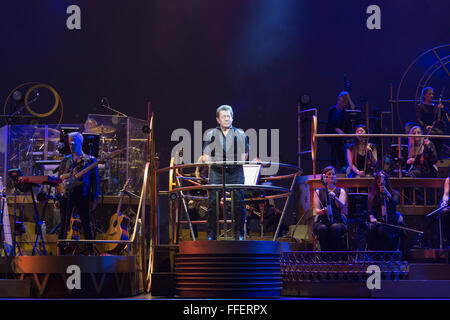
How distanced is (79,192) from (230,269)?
2103mm

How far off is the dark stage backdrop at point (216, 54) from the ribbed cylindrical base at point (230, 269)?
590cm

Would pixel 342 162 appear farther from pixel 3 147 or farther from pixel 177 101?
pixel 3 147

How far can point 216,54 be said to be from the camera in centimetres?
1152

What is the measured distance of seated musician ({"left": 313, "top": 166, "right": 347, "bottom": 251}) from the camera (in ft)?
22.8

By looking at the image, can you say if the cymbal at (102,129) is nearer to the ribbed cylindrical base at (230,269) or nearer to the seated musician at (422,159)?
the seated musician at (422,159)

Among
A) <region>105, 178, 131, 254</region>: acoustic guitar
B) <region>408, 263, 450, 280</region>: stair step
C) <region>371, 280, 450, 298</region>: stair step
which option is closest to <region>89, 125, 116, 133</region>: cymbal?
<region>105, 178, 131, 254</region>: acoustic guitar

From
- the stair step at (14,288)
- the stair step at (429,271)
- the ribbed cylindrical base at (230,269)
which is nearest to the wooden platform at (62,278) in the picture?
the stair step at (14,288)

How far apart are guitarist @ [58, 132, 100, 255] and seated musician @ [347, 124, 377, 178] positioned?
12.4 ft

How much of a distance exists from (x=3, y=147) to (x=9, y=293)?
15.9ft

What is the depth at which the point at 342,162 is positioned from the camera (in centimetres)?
935

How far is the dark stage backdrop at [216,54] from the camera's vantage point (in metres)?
11.3

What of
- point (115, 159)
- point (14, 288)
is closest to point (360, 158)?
point (115, 159)

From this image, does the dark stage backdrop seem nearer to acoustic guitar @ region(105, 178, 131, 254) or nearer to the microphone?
the microphone
